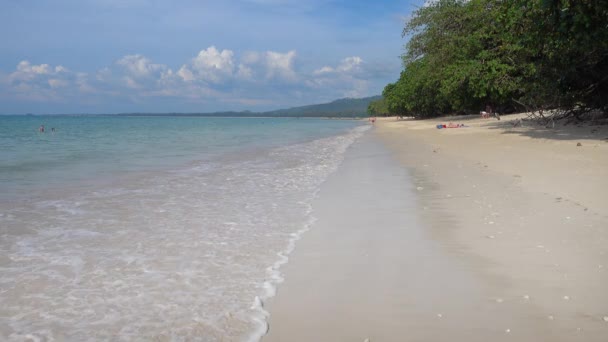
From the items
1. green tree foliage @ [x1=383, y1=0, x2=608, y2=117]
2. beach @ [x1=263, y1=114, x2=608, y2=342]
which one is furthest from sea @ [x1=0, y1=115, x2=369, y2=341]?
green tree foliage @ [x1=383, y1=0, x2=608, y2=117]

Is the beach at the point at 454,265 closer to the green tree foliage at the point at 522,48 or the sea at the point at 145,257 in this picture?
the sea at the point at 145,257

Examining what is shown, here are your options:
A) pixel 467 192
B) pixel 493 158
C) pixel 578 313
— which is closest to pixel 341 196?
pixel 467 192

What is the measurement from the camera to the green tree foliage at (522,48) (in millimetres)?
12070

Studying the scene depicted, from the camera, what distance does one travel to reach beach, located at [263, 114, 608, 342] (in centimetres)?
309

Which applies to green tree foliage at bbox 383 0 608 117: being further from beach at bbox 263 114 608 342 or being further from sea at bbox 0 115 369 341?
sea at bbox 0 115 369 341

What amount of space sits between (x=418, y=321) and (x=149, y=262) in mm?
2872

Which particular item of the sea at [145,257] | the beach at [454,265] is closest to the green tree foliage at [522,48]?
the beach at [454,265]

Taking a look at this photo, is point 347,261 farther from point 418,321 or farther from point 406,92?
point 406,92

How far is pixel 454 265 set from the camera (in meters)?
4.27

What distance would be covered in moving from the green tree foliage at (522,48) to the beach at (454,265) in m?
5.66

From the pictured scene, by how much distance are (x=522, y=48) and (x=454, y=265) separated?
19.0 metres

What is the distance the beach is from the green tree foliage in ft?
18.6

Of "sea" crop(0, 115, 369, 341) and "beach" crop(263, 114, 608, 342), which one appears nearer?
"beach" crop(263, 114, 608, 342)

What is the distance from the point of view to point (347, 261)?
456 cm
